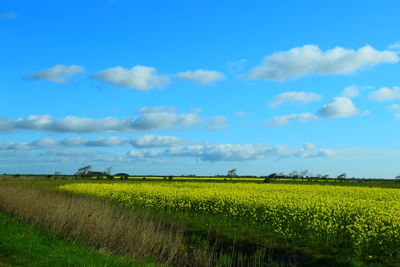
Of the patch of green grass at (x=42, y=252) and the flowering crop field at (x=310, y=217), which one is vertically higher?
the flowering crop field at (x=310, y=217)

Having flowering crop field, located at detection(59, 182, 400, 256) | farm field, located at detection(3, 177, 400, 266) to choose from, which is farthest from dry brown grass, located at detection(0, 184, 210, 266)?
flowering crop field, located at detection(59, 182, 400, 256)

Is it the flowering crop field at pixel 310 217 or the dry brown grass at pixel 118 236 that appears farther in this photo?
the flowering crop field at pixel 310 217

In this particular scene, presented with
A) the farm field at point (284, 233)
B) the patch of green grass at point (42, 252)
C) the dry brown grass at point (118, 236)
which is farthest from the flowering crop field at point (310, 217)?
the patch of green grass at point (42, 252)

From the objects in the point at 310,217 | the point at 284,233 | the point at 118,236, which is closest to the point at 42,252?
the point at 118,236

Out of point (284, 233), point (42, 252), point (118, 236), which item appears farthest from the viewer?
point (284, 233)

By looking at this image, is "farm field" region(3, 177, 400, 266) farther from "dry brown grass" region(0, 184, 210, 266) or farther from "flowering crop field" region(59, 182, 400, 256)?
"dry brown grass" region(0, 184, 210, 266)

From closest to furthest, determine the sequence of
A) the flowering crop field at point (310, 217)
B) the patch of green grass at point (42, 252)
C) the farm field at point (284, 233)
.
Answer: the patch of green grass at point (42, 252), the farm field at point (284, 233), the flowering crop field at point (310, 217)

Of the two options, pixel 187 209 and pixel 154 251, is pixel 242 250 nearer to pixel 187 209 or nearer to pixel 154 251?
pixel 154 251

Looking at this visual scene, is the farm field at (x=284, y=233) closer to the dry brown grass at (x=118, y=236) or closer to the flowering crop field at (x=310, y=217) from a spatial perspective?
the flowering crop field at (x=310, y=217)

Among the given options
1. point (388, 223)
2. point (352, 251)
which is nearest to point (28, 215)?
point (352, 251)

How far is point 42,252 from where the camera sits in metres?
14.9

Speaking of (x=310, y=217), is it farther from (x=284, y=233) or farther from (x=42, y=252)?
(x=42, y=252)

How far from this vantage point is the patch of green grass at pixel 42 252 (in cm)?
1335

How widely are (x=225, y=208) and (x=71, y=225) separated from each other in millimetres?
12104
